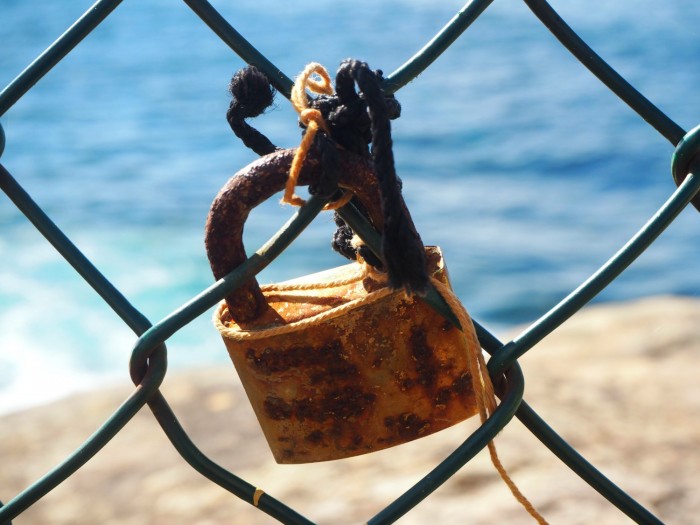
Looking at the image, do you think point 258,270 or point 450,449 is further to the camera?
point 450,449

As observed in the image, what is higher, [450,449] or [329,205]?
[329,205]

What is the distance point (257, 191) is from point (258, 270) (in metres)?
0.06

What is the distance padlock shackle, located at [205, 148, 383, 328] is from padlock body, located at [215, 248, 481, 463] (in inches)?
2.3

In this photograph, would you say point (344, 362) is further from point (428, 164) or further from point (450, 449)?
point (428, 164)

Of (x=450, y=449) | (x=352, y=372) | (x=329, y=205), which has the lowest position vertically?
(x=450, y=449)

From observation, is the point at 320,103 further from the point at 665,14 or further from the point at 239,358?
the point at 665,14

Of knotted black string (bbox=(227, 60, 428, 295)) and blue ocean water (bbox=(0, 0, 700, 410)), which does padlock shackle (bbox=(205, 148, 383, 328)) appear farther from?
blue ocean water (bbox=(0, 0, 700, 410))

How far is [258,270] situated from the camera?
2.28 ft

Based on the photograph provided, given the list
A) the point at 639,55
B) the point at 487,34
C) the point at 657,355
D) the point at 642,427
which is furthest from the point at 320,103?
the point at 487,34

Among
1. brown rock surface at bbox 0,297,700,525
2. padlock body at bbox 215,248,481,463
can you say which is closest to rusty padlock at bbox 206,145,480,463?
padlock body at bbox 215,248,481,463

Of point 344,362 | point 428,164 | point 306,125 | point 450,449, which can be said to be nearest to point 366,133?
point 306,125

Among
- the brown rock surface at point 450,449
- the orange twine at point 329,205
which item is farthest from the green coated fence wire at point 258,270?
the brown rock surface at point 450,449

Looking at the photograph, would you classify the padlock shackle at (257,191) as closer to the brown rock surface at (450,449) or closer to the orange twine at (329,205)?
the orange twine at (329,205)

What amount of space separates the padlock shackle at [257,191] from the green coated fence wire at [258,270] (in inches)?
0.8
